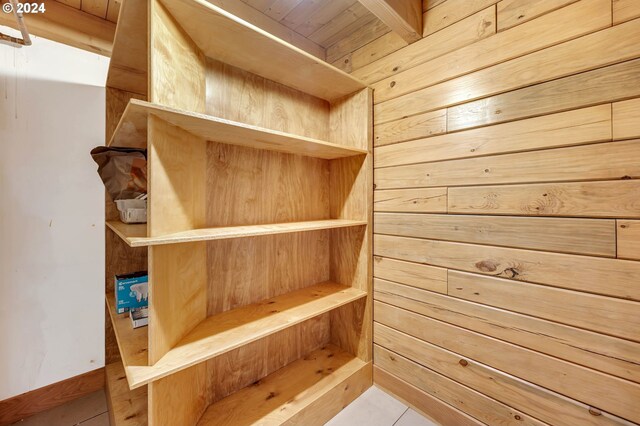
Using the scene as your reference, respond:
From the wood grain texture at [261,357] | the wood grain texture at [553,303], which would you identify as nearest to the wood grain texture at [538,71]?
the wood grain texture at [553,303]

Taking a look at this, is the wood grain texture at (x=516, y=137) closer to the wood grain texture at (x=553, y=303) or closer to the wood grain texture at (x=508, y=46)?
the wood grain texture at (x=508, y=46)

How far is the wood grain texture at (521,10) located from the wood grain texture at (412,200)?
78 cm

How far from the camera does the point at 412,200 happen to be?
150 centimetres

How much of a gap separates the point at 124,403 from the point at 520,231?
83.1 inches

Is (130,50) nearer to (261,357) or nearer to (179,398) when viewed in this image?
(179,398)

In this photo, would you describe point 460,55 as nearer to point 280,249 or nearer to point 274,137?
Answer: point 274,137

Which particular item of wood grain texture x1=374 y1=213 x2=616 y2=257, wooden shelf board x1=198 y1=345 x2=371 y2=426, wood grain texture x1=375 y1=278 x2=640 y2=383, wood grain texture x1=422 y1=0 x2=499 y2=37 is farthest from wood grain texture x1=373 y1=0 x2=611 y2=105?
wooden shelf board x1=198 y1=345 x2=371 y2=426

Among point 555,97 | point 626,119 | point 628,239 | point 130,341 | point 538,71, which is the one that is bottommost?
point 130,341

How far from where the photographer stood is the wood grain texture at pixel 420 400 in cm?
131

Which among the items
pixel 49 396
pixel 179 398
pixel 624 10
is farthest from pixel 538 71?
pixel 49 396

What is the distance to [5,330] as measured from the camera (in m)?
1.38

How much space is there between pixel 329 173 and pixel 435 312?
3.69ft

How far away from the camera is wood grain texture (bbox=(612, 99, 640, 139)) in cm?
88

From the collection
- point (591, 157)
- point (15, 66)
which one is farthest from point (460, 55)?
point (15, 66)
